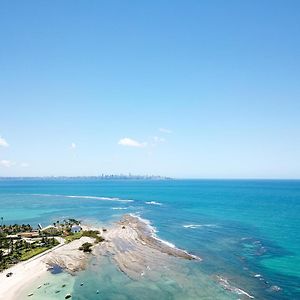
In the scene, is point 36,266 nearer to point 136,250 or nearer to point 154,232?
point 136,250

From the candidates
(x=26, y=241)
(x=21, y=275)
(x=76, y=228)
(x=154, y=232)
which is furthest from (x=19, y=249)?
(x=154, y=232)

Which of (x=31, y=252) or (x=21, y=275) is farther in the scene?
(x=31, y=252)

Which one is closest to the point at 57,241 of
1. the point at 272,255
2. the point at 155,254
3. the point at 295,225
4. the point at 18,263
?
the point at 18,263

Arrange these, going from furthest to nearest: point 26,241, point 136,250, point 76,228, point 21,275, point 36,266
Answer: point 76,228 < point 26,241 < point 136,250 < point 36,266 < point 21,275

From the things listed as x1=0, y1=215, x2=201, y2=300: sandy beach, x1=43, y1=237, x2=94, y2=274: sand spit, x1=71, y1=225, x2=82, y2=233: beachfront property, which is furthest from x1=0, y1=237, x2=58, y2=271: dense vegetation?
x1=71, y1=225, x2=82, y2=233: beachfront property

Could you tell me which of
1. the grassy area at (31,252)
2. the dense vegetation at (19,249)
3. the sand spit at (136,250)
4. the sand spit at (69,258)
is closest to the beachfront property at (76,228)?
the sand spit at (136,250)

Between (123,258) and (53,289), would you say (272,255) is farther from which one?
(53,289)

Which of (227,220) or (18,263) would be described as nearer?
(18,263)

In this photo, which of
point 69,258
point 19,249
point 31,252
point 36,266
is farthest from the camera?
point 19,249
